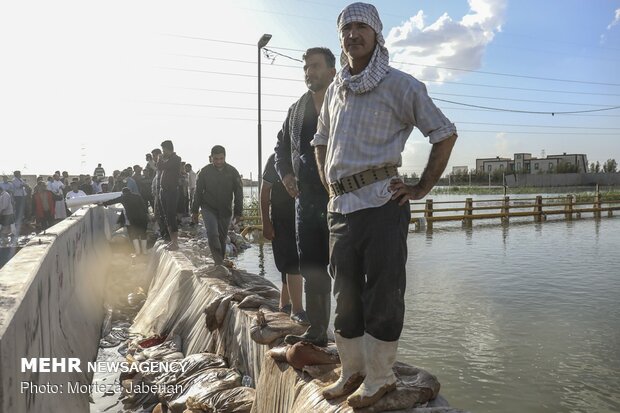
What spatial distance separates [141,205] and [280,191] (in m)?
7.62

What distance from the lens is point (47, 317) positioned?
3139 mm

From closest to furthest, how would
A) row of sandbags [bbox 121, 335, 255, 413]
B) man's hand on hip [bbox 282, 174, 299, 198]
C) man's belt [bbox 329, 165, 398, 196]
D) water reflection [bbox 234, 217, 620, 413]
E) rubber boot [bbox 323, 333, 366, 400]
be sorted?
man's belt [bbox 329, 165, 398, 196] → rubber boot [bbox 323, 333, 366, 400] → man's hand on hip [bbox 282, 174, 299, 198] → row of sandbags [bbox 121, 335, 255, 413] → water reflection [bbox 234, 217, 620, 413]

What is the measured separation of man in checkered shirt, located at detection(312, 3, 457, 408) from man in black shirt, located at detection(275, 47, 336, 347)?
2.32 ft

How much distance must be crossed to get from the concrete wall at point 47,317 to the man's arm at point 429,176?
167cm

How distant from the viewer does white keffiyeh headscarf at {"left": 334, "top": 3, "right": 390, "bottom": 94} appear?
212 cm

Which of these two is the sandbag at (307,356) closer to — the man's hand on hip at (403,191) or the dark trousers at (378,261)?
the dark trousers at (378,261)

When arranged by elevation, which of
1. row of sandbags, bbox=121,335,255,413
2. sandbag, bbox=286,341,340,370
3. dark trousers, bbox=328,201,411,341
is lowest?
row of sandbags, bbox=121,335,255,413

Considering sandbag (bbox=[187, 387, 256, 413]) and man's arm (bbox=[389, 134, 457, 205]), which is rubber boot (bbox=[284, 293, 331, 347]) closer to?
A: sandbag (bbox=[187, 387, 256, 413])

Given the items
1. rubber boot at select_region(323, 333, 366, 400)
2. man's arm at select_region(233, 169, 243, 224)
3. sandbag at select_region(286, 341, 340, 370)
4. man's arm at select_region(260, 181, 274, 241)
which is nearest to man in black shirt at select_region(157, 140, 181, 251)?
man's arm at select_region(233, 169, 243, 224)

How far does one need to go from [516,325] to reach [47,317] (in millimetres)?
6128

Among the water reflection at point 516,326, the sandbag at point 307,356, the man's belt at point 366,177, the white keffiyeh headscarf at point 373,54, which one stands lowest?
the water reflection at point 516,326

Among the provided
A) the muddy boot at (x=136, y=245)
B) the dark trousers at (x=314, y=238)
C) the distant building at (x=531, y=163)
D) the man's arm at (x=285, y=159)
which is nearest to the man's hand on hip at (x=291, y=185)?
the man's arm at (x=285, y=159)

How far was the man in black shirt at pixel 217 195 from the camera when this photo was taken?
6.61m

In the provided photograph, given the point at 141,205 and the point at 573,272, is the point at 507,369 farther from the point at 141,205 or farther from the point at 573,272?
the point at 141,205
